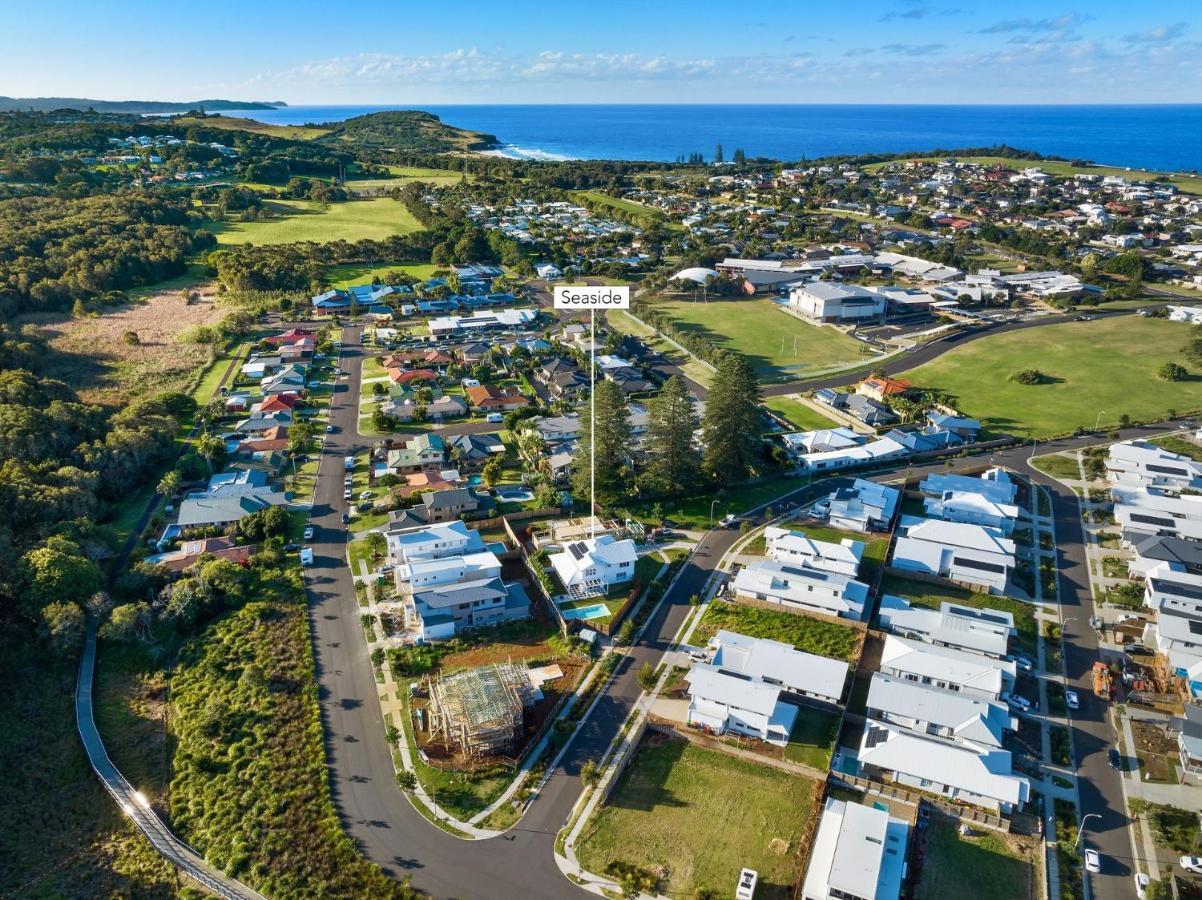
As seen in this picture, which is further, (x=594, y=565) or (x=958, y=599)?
(x=958, y=599)

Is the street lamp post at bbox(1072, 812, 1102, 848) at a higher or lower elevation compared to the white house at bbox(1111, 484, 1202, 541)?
lower

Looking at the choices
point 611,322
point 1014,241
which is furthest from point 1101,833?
point 1014,241

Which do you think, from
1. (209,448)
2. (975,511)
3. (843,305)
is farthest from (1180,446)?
(209,448)

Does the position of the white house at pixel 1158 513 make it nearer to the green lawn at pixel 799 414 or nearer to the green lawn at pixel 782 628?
the green lawn at pixel 799 414

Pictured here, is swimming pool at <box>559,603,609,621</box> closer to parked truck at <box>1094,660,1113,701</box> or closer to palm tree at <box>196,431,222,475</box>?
parked truck at <box>1094,660,1113,701</box>

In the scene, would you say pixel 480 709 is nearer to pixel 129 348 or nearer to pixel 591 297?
pixel 591 297

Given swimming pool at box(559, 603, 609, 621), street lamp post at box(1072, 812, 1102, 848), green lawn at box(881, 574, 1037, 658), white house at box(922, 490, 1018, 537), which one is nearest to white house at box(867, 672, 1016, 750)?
street lamp post at box(1072, 812, 1102, 848)

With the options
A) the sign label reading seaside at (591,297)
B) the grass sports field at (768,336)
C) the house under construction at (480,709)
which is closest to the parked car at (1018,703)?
the house under construction at (480,709)
